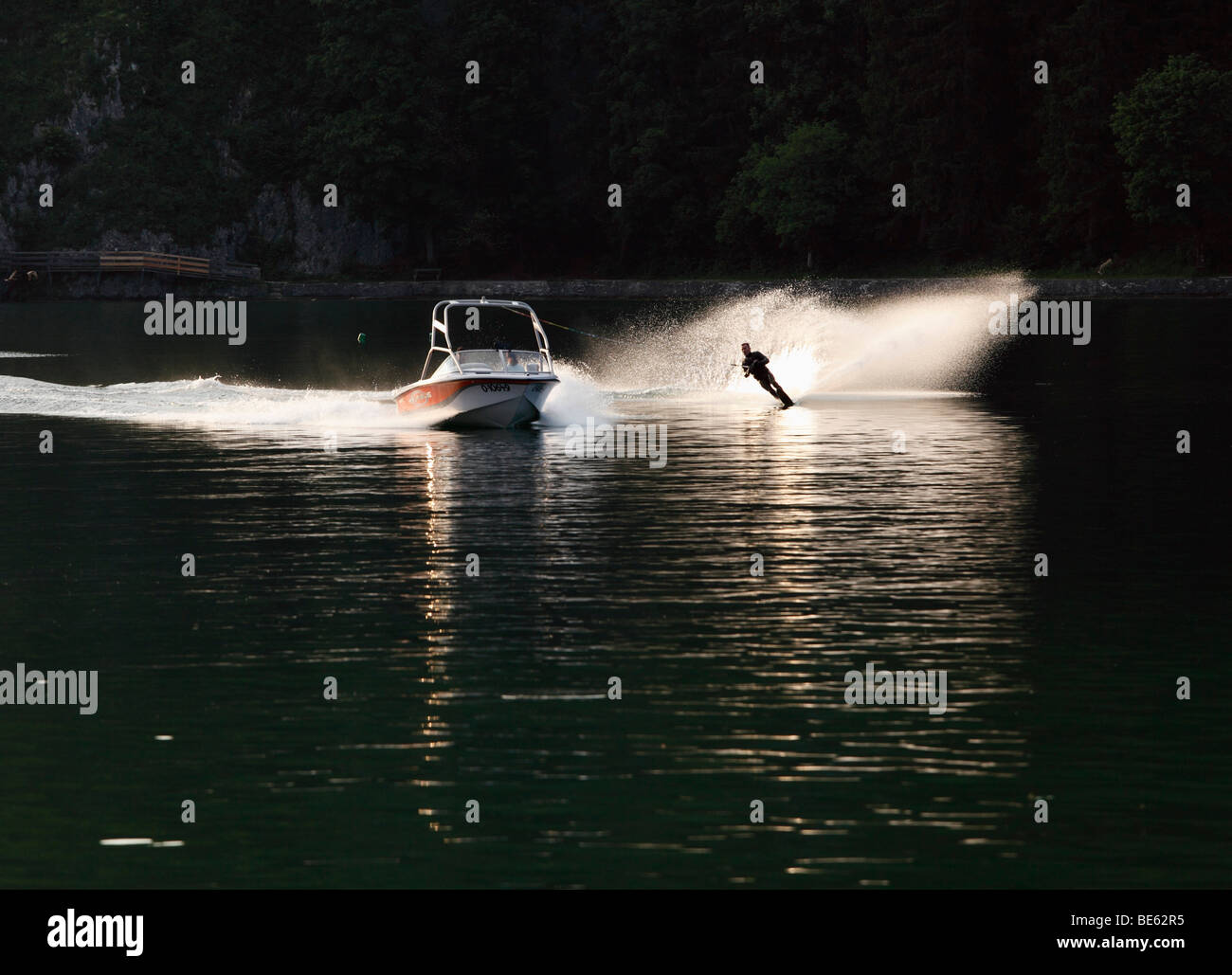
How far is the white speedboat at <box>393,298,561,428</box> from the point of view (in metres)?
51.2

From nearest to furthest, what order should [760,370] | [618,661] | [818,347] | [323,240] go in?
[618,661] < [760,370] < [818,347] < [323,240]

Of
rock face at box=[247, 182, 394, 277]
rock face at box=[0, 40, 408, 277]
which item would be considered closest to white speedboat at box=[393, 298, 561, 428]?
rock face at box=[0, 40, 408, 277]

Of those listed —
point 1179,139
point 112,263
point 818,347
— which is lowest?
point 818,347

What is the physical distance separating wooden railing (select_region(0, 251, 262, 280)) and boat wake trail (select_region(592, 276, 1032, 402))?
198 feet

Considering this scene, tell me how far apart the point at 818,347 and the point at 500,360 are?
82.8 feet

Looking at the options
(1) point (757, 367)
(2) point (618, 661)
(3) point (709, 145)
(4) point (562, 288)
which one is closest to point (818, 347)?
(1) point (757, 367)

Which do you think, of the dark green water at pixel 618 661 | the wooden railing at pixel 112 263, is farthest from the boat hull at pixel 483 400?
the wooden railing at pixel 112 263

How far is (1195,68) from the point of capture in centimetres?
13900

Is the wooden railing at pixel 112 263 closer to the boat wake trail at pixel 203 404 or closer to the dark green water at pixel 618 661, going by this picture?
the boat wake trail at pixel 203 404

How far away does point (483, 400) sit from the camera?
51.3 metres

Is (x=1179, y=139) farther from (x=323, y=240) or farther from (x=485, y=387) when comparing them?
(x=485, y=387)

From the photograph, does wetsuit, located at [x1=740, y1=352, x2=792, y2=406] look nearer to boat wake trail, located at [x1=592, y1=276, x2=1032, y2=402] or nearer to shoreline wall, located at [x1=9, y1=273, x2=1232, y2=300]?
boat wake trail, located at [x1=592, y1=276, x2=1032, y2=402]

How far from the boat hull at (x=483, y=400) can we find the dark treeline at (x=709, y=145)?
318 ft
